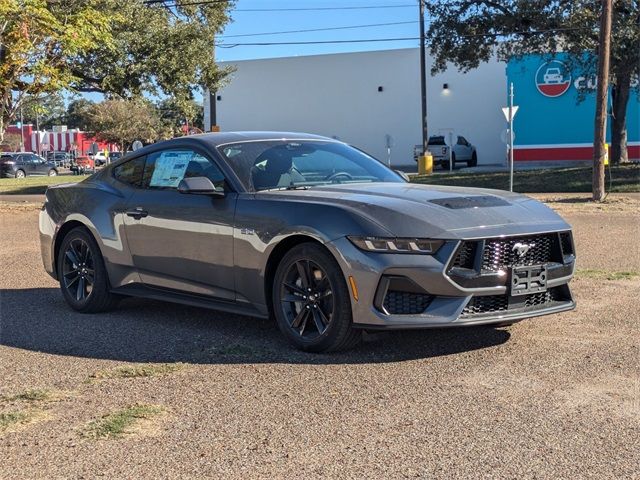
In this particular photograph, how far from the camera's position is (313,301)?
17.9 feet

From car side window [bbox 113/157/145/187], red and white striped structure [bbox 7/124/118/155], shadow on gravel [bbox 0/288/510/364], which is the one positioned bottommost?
shadow on gravel [bbox 0/288/510/364]

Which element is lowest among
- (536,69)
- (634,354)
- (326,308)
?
(634,354)

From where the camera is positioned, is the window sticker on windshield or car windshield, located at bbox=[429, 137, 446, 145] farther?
car windshield, located at bbox=[429, 137, 446, 145]

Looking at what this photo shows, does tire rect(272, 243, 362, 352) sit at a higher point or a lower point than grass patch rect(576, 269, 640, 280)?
higher

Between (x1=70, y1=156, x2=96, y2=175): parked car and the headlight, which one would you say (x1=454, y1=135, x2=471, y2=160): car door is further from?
the headlight

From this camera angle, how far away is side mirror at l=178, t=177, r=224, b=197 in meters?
5.97

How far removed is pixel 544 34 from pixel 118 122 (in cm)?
5622

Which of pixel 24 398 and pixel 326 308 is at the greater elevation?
pixel 326 308

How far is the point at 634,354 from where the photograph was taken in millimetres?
5441

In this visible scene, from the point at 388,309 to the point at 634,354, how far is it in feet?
5.65

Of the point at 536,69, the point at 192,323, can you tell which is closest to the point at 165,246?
the point at 192,323

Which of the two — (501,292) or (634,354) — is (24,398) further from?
(634,354)

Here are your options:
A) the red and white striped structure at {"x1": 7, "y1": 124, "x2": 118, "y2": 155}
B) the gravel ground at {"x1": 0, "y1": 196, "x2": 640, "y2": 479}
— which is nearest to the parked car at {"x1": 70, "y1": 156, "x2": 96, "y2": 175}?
the red and white striped structure at {"x1": 7, "y1": 124, "x2": 118, "y2": 155}

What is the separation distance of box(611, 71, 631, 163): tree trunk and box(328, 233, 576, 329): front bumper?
2628 centimetres
